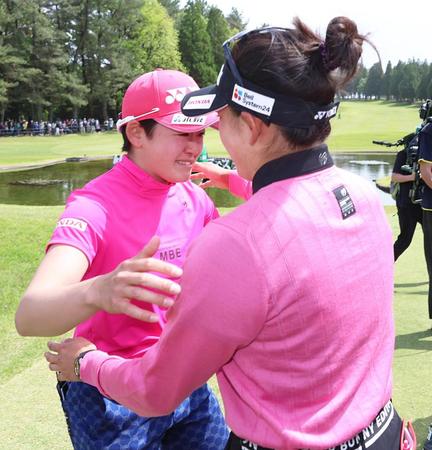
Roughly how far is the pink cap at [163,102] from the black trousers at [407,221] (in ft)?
17.1

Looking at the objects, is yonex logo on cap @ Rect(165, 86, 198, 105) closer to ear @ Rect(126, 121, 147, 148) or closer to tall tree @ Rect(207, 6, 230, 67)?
ear @ Rect(126, 121, 147, 148)

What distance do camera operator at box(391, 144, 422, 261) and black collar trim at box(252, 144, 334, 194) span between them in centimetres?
566

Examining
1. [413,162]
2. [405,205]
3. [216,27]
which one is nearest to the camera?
[413,162]

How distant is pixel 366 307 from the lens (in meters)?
1.49

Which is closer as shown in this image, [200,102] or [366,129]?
[200,102]

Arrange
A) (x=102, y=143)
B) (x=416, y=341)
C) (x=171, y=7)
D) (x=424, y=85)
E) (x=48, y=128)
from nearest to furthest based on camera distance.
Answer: (x=416, y=341) < (x=102, y=143) < (x=48, y=128) < (x=171, y=7) < (x=424, y=85)

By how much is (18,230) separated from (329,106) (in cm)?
792

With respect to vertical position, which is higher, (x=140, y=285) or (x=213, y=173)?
(x=140, y=285)

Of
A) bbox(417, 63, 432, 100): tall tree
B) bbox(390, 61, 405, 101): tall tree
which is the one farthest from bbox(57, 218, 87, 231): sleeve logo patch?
bbox(390, 61, 405, 101): tall tree

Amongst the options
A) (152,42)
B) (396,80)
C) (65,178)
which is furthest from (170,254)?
(396,80)

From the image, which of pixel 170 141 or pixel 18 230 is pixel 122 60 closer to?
pixel 18 230

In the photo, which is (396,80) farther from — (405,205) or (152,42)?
(405,205)

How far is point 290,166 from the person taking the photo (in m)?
1.46

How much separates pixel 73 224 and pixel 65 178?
23.5m
